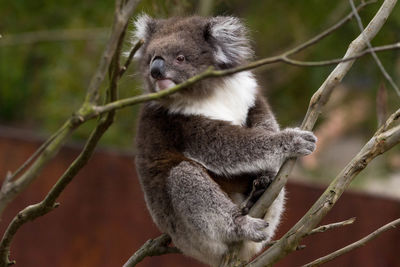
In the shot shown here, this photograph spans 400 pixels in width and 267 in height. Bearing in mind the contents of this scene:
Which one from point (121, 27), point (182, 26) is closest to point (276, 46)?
point (182, 26)

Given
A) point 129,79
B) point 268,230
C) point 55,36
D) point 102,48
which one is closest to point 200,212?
point 268,230

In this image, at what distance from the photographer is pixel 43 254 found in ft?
21.7

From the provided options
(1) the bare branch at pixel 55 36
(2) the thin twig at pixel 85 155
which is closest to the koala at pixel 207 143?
(2) the thin twig at pixel 85 155

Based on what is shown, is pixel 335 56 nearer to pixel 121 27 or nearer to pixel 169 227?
pixel 169 227

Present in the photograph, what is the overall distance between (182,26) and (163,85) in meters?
0.55

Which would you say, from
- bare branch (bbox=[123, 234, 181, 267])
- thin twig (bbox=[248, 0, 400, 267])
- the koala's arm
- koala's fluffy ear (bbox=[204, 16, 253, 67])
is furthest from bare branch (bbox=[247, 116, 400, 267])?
koala's fluffy ear (bbox=[204, 16, 253, 67])

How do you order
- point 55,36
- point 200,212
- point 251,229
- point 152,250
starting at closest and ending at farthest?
1. point 152,250
2. point 251,229
3. point 200,212
4. point 55,36

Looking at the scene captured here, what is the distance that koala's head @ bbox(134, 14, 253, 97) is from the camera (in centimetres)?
419

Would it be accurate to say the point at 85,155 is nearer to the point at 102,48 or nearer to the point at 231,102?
the point at 231,102

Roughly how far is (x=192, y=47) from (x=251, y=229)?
1.28 meters

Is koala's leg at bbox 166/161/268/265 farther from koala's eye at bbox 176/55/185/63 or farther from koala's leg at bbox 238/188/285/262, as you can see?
koala's eye at bbox 176/55/185/63

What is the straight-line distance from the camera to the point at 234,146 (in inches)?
157

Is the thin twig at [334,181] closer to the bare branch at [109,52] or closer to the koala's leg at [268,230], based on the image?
the koala's leg at [268,230]

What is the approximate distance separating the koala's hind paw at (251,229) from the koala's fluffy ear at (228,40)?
3.81 feet
